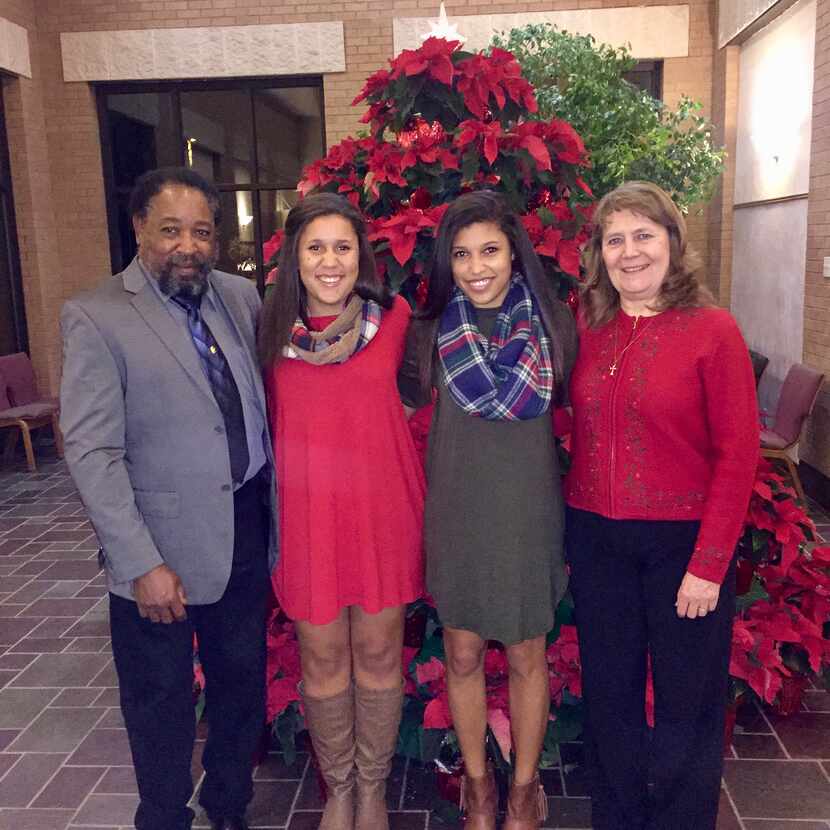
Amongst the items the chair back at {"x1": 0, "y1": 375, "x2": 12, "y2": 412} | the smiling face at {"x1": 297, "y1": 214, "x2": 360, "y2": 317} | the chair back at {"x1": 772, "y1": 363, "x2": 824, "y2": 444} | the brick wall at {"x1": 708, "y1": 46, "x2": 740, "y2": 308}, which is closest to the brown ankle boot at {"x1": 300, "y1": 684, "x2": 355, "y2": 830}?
the smiling face at {"x1": 297, "y1": 214, "x2": 360, "y2": 317}

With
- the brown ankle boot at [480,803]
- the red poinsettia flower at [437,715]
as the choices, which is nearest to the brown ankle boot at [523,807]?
the brown ankle boot at [480,803]

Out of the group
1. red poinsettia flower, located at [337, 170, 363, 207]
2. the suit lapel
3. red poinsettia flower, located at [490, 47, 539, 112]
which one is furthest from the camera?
red poinsettia flower, located at [337, 170, 363, 207]

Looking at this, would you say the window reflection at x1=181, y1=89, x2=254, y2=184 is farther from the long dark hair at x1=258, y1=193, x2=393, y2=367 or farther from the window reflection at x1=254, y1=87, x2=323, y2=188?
the long dark hair at x1=258, y1=193, x2=393, y2=367

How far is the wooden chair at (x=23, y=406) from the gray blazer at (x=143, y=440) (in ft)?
18.9

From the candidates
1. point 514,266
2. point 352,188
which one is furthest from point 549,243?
point 352,188

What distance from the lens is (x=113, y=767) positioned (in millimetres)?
2877

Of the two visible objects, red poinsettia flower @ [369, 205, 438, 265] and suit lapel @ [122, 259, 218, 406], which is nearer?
suit lapel @ [122, 259, 218, 406]

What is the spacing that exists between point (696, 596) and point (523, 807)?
2.67ft

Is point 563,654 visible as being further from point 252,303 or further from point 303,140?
point 303,140

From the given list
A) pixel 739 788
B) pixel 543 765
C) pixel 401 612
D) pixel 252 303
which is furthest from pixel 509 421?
pixel 739 788

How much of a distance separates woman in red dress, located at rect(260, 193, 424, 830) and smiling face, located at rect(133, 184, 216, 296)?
0.21 metres

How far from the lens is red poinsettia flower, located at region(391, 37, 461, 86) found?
2.30 metres

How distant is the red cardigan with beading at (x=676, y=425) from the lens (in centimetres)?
181

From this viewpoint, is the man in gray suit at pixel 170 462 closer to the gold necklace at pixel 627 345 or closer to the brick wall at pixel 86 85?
the gold necklace at pixel 627 345
